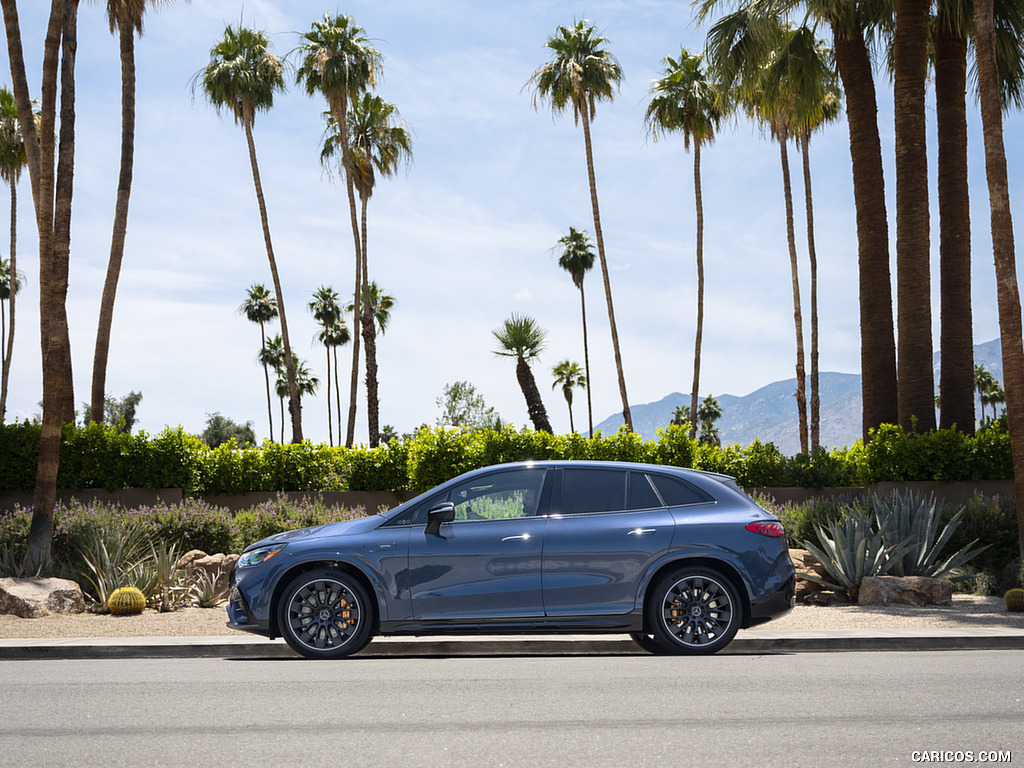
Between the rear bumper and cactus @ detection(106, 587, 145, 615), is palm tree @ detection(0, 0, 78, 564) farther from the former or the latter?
the rear bumper

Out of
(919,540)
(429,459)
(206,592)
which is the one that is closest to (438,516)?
(206,592)

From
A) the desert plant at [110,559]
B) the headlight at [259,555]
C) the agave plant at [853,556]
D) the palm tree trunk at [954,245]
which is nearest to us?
the headlight at [259,555]

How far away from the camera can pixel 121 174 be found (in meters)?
25.3

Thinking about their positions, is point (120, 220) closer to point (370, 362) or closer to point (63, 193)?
point (63, 193)

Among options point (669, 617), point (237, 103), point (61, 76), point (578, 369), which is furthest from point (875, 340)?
point (578, 369)

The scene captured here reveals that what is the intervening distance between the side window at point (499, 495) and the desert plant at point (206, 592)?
19.7 feet

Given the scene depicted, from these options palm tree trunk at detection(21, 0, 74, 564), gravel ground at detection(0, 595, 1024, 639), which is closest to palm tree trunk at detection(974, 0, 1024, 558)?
gravel ground at detection(0, 595, 1024, 639)

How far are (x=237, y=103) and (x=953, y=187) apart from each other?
2543 centimetres

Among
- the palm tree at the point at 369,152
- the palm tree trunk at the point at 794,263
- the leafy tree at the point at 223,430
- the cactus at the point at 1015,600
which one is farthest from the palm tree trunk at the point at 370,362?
the leafy tree at the point at 223,430

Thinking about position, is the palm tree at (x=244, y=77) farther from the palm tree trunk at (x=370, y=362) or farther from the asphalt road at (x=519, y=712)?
the asphalt road at (x=519, y=712)

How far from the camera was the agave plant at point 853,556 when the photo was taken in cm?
1387

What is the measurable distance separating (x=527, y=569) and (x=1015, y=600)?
7.21 m

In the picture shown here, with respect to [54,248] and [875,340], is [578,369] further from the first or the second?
[54,248]

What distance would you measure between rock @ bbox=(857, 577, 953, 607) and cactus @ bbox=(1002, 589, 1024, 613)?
0.80 meters
